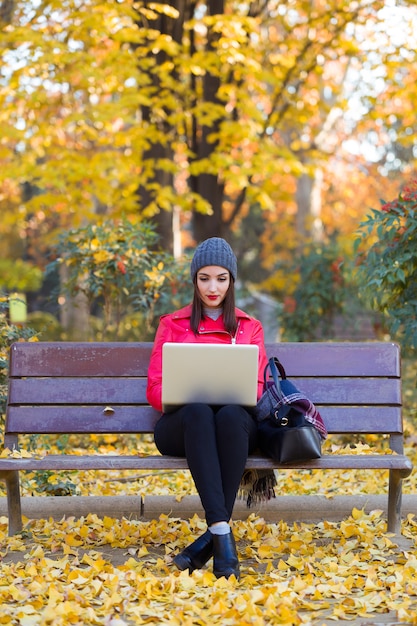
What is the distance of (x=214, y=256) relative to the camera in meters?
4.20

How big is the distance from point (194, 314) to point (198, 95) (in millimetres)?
6394

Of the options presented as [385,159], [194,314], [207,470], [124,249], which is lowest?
[207,470]

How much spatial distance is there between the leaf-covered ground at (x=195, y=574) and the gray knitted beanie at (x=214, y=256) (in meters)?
1.13

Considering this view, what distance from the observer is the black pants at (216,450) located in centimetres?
364

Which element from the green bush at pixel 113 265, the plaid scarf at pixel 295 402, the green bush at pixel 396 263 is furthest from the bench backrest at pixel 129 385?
the green bush at pixel 113 265

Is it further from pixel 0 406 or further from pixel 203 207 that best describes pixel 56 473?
pixel 203 207

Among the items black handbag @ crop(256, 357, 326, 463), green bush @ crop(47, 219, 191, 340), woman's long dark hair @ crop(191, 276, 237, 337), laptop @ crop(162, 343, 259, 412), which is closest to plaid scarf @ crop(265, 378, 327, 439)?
black handbag @ crop(256, 357, 326, 463)

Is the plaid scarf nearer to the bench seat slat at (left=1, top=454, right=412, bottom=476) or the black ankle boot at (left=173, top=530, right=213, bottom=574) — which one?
the bench seat slat at (left=1, top=454, right=412, bottom=476)

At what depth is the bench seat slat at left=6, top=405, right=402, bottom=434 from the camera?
4.38m

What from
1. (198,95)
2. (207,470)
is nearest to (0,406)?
(207,470)

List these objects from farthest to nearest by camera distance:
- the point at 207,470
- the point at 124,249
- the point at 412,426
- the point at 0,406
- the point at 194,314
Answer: the point at 412,426 < the point at 124,249 < the point at 0,406 < the point at 194,314 < the point at 207,470

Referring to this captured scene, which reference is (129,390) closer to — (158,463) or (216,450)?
(158,463)

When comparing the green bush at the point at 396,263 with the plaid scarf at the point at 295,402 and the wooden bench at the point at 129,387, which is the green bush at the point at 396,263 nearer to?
the wooden bench at the point at 129,387

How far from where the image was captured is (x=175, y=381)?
3842mm
